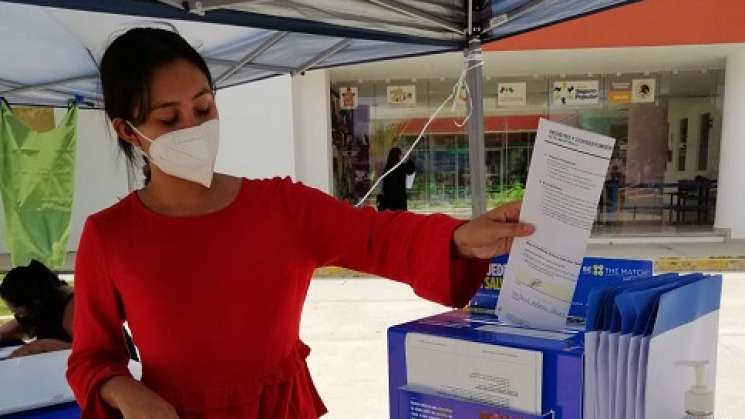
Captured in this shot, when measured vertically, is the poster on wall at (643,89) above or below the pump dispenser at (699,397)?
above

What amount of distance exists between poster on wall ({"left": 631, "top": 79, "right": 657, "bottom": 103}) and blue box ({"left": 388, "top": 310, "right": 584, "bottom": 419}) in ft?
31.2

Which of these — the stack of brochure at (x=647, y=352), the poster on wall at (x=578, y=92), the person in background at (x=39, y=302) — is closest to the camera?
the stack of brochure at (x=647, y=352)

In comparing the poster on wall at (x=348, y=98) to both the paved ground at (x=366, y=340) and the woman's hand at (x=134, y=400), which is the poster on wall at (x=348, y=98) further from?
the woman's hand at (x=134, y=400)

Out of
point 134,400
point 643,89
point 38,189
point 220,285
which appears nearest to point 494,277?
point 220,285

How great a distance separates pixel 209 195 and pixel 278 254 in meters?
0.16

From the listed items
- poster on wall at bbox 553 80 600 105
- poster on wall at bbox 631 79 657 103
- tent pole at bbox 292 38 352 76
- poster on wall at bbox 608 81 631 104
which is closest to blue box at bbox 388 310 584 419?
tent pole at bbox 292 38 352 76

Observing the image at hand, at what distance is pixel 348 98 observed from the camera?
9.56 meters

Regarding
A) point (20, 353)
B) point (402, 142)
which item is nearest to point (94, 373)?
point (20, 353)

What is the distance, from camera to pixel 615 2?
1.69 meters

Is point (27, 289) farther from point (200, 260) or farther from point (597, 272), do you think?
point (597, 272)

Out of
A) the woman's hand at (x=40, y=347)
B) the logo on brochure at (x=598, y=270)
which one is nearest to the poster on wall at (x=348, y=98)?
the woman's hand at (x=40, y=347)

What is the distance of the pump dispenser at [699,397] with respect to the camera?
0.81m

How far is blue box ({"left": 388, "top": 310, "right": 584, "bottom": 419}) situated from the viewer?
2.68ft

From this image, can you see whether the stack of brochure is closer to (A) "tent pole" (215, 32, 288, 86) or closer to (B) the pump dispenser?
(B) the pump dispenser
